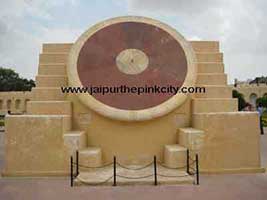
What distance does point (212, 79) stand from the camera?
33.2 feet

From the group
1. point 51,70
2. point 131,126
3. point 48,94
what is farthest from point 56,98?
point 131,126

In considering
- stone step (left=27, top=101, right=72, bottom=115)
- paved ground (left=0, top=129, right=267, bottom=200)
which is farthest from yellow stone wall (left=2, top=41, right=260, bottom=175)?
paved ground (left=0, top=129, right=267, bottom=200)

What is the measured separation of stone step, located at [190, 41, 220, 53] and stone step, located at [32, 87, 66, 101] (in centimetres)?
529

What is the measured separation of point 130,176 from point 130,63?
3.86 metres

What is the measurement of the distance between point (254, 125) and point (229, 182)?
2082mm

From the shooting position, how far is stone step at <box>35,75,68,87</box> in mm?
10141

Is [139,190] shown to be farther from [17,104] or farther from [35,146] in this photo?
[17,104]

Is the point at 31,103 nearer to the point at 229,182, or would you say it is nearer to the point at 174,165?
the point at 174,165

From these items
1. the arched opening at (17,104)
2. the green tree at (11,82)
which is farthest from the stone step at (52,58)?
the green tree at (11,82)

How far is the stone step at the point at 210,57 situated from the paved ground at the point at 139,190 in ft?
14.9

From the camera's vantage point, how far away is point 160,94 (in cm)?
941

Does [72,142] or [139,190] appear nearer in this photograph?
[139,190]

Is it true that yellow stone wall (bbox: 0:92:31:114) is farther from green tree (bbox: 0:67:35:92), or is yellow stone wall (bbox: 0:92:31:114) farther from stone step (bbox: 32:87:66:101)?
stone step (bbox: 32:87:66:101)

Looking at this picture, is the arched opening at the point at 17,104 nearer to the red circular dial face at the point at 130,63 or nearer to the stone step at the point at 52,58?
the stone step at the point at 52,58
